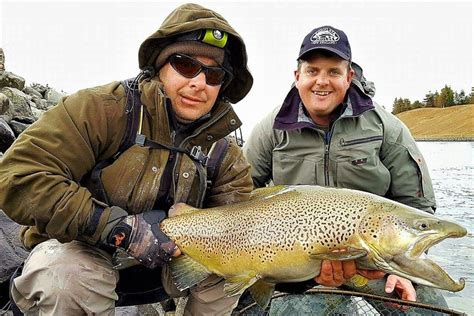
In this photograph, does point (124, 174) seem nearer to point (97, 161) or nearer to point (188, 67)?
point (97, 161)

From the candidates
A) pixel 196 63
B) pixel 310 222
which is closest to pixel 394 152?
pixel 310 222

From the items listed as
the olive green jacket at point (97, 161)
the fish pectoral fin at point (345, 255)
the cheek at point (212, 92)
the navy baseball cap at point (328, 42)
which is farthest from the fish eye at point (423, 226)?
the navy baseball cap at point (328, 42)

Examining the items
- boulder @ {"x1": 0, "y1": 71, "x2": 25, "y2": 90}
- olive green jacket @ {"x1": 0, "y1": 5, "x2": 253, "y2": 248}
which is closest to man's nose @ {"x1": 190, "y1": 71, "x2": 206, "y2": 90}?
olive green jacket @ {"x1": 0, "y1": 5, "x2": 253, "y2": 248}

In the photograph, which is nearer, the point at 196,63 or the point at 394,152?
the point at 196,63

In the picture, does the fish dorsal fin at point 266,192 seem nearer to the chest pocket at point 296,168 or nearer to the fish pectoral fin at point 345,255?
the fish pectoral fin at point 345,255

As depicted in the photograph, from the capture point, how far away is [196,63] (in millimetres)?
2824

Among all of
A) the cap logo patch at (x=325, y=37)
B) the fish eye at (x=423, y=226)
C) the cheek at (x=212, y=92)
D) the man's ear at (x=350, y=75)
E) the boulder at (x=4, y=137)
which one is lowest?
the fish eye at (x=423, y=226)

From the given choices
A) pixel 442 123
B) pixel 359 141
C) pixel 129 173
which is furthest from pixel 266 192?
pixel 442 123

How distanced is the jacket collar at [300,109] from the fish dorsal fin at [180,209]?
1463 mm

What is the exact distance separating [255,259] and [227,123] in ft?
2.72

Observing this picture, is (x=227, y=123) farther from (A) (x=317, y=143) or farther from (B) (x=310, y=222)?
(A) (x=317, y=143)

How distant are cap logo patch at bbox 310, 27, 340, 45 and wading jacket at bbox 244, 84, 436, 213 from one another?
419 millimetres

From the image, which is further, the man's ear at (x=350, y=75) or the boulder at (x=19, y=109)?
the boulder at (x=19, y=109)

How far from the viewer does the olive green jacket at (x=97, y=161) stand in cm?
240
